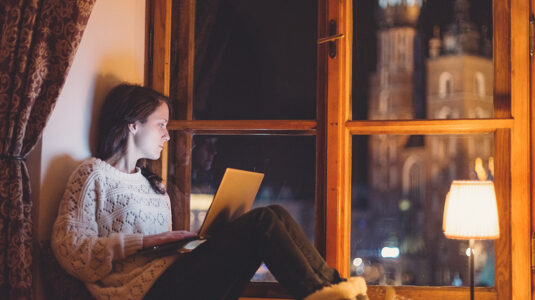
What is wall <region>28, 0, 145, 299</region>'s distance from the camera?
1.84m

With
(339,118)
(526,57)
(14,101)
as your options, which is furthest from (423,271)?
(14,101)

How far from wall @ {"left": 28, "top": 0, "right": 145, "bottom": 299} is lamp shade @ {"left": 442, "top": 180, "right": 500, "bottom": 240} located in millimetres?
1364

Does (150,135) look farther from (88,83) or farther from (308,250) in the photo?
(308,250)

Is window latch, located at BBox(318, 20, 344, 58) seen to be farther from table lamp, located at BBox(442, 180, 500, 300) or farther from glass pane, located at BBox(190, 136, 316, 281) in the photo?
table lamp, located at BBox(442, 180, 500, 300)

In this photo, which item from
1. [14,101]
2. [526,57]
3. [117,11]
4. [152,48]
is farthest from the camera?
[152,48]

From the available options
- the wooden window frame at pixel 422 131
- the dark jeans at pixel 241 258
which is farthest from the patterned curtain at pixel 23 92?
the wooden window frame at pixel 422 131

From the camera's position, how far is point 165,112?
2172 mm

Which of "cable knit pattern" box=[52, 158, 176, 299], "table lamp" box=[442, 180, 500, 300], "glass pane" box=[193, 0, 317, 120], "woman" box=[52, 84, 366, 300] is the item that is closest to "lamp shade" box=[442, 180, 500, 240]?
"table lamp" box=[442, 180, 500, 300]

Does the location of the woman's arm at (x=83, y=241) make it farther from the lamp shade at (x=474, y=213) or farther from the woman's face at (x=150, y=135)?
the lamp shade at (x=474, y=213)

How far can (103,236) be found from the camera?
1.86 m

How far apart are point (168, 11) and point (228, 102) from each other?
1.65 ft

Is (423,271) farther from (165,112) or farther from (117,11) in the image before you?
(117,11)

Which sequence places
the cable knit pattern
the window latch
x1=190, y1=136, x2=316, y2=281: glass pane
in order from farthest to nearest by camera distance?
x1=190, y1=136, x2=316, y2=281: glass pane → the window latch → the cable knit pattern

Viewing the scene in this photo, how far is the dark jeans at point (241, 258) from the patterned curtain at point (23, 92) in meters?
0.44
